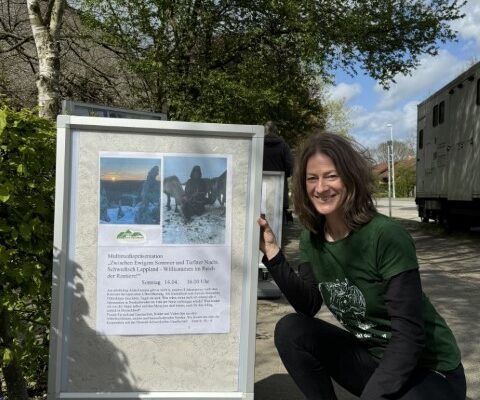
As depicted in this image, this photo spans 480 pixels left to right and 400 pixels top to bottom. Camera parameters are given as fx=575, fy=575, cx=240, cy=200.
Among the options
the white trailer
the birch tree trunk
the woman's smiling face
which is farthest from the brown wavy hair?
the white trailer

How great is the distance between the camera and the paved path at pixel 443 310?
3.62m

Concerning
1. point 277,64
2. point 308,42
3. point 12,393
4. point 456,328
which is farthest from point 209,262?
point 277,64

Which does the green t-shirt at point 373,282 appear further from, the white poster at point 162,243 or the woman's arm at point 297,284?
the white poster at point 162,243

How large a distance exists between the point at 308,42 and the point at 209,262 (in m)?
8.78

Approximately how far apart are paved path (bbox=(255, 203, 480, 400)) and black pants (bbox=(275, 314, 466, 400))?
86 centimetres

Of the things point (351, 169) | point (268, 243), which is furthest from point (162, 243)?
point (351, 169)

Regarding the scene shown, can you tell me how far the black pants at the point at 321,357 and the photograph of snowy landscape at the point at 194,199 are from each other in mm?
552

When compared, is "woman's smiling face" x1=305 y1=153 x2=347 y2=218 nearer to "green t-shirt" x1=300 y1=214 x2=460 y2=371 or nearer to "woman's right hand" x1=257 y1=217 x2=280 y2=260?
"green t-shirt" x1=300 y1=214 x2=460 y2=371

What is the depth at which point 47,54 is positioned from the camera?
5375 mm

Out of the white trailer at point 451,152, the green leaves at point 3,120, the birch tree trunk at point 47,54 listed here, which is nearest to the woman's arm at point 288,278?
the green leaves at point 3,120

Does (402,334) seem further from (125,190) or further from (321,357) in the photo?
(125,190)

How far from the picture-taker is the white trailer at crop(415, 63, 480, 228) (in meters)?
11.0

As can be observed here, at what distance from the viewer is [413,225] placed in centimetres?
1823

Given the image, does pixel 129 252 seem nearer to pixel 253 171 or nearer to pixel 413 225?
pixel 253 171
